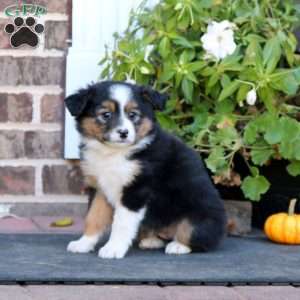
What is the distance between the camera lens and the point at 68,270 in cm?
372

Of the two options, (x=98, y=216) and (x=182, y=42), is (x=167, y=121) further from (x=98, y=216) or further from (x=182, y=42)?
(x=98, y=216)

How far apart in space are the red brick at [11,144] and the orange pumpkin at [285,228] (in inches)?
68.4

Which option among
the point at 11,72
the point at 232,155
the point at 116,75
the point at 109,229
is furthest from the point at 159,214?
the point at 11,72

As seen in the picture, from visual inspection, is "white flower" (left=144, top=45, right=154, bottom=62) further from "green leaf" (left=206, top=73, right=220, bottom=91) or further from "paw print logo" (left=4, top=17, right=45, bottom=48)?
"paw print logo" (left=4, top=17, right=45, bottom=48)

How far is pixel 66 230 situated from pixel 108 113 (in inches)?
47.0

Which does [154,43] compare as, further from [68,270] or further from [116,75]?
[68,270]

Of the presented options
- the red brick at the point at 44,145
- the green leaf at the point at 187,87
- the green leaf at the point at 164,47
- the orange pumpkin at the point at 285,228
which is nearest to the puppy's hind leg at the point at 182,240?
the orange pumpkin at the point at 285,228

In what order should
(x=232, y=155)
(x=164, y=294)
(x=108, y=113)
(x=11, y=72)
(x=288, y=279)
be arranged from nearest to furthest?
(x=164, y=294)
(x=288, y=279)
(x=108, y=113)
(x=232, y=155)
(x=11, y=72)

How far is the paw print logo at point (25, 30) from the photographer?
541cm

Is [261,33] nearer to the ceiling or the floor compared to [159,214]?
nearer to the ceiling

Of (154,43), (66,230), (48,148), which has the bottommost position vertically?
(66,230)

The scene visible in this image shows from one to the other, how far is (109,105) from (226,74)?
3.21ft

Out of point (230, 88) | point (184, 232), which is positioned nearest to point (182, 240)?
point (184, 232)

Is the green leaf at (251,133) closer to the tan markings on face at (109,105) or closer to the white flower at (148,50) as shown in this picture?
the white flower at (148,50)
